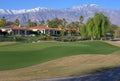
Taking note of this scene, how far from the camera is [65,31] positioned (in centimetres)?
17062

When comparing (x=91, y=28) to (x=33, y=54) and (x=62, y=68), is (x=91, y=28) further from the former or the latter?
(x=62, y=68)

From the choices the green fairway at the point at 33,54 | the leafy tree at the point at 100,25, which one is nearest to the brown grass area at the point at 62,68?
the green fairway at the point at 33,54

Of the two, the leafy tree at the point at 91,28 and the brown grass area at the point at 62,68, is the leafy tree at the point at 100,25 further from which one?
the brown grass area at the point at 62,68

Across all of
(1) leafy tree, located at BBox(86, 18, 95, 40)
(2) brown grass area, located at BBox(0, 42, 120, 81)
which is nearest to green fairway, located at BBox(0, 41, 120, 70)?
(2) brown grass area, located at BBox(0, 42, 120, 81)

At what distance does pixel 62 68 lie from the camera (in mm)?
29484

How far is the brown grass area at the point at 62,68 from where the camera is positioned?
25.3 meters

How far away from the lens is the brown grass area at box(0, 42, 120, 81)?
25322mm

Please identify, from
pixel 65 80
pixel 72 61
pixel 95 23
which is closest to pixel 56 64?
pixel 72 61

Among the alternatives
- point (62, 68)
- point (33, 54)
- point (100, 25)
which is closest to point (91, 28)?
point (100, 25)

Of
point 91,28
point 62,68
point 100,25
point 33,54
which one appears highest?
point 100,25

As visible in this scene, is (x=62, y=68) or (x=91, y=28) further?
(x=91, y=28)

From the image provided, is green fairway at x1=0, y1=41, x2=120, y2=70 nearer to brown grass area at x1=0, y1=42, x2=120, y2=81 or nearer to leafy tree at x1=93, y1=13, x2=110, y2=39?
brown grass area at x1=0, y1=42, x2=120, y2=81

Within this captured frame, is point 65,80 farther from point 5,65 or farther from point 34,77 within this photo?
point 5,65

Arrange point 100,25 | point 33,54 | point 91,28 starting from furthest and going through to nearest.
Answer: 1. point 91,28
2. point 100,25
3. point 33,54
